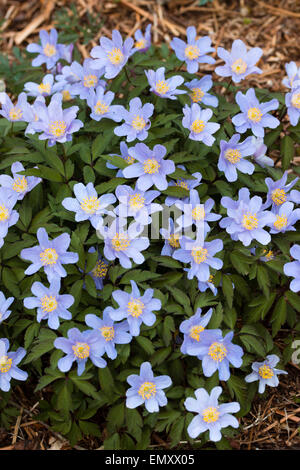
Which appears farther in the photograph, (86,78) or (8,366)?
(86,78)

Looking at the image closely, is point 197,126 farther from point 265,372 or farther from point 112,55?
point 265,372

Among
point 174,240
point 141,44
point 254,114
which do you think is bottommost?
point 174,240

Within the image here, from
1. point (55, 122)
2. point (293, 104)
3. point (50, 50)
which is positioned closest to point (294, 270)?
point (293, 104)

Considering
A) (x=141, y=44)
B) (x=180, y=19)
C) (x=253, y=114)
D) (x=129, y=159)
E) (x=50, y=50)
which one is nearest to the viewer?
(x=129, y=159)

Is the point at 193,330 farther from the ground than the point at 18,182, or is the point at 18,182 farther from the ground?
the point at 18,182

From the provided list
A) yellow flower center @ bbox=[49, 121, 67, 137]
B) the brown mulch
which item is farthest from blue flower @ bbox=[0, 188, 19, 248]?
the brown mulch

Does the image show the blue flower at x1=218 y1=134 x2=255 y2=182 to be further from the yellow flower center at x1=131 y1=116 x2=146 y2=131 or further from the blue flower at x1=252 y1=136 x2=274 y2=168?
the yellow flower center at x1=131 y1=116 x2=146 y2=131

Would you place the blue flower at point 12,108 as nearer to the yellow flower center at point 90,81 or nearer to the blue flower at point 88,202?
the yellow flower center at point 90,81
